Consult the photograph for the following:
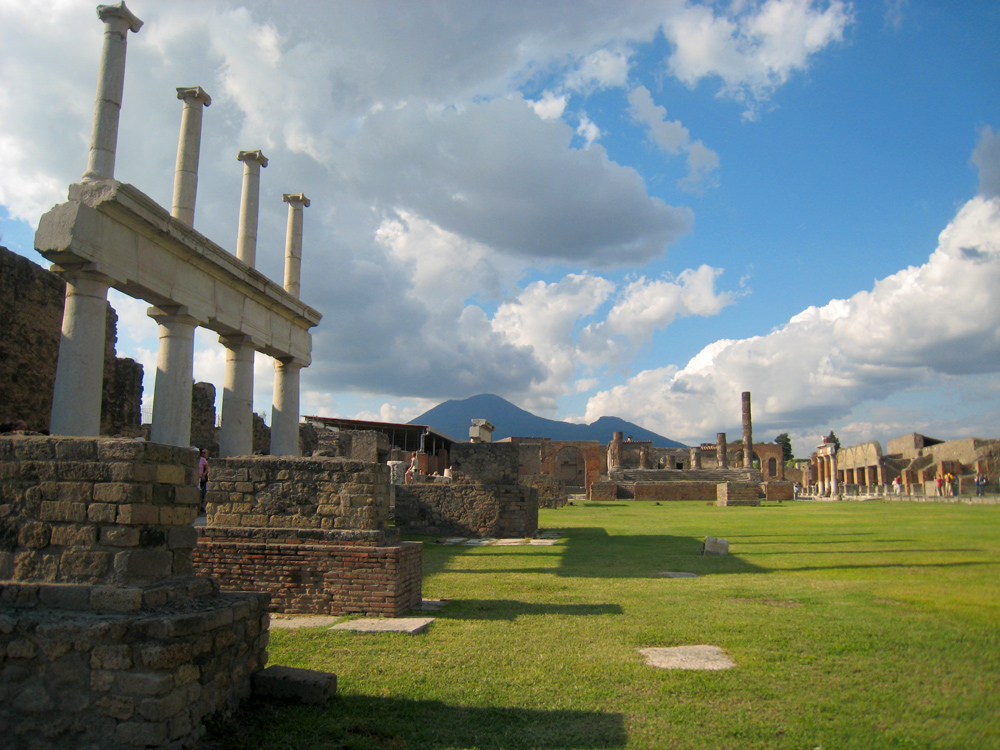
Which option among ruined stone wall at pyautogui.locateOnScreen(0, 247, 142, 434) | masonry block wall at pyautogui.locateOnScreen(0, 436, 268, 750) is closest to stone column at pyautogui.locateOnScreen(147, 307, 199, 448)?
ruined stone wall at pyautogui.locateOnScreen(0, 247, 142, 434)

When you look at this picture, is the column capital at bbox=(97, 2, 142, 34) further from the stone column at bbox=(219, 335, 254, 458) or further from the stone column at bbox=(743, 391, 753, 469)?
the stone column at bbox=(743, 391, 753, 469)

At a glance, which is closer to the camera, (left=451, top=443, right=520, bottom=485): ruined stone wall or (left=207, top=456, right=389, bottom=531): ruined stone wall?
(left=207, top=456, right=389, bottom=531): ruined stone wall

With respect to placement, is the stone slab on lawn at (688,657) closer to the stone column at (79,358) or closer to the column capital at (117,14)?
the stone column at (79,358)

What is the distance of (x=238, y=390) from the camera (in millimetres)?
13570

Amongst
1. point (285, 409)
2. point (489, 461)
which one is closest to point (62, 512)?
point (285, 409)

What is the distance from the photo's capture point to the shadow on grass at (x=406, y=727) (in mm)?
3385

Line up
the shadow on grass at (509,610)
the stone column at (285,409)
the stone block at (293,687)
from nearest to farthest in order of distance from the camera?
the stone block at (293,687)
the shadow on grass at (509,610)
the stone column at (285,409)

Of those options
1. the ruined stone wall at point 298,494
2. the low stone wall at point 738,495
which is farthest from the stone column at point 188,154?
the low stone wall at point 738,495

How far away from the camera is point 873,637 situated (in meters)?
5.14

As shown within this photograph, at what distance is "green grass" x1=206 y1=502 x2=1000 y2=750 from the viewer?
3420mm

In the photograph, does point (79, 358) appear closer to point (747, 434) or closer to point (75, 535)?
point (75, 535)

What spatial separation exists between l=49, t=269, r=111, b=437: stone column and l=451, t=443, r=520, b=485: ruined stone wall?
7.54 metres

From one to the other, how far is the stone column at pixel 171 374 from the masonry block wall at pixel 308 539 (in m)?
4.96

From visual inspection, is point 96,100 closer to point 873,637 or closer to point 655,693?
point 655,693
